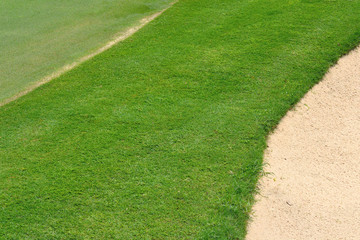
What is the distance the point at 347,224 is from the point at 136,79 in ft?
17.4

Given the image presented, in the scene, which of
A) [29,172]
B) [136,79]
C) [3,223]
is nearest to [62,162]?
[29,172]

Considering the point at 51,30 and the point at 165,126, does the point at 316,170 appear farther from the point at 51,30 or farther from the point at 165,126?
the point at 51,30

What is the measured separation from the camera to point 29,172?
258 inches

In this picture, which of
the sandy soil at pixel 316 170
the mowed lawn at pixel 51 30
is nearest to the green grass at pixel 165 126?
the sandy soil at pixel 316 170

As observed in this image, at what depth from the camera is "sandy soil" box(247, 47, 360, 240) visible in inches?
229

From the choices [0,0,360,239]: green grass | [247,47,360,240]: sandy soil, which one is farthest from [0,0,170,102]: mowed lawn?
[247,47,360,240]: sandy soil

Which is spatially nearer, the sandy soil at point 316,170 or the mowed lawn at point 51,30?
the sandy soil at point 316,170

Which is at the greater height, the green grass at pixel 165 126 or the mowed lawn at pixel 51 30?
the mowed lawn at pixel 51 30

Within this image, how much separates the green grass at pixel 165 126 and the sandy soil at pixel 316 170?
28 cm

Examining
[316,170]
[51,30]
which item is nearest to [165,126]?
[316,170]

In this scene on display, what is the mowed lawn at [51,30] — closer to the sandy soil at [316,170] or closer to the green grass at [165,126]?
the green grass at [165,126]

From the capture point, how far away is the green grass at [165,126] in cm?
579

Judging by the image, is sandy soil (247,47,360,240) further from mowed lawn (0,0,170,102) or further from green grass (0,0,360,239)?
mowed lawn (0,0,170,102)

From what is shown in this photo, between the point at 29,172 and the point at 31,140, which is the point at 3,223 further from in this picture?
the point at 31,140
